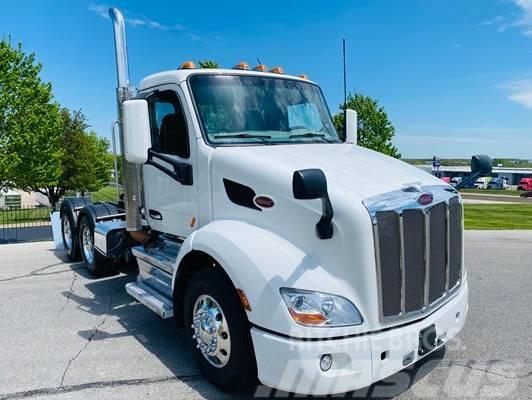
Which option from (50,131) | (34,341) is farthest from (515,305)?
(50,131)

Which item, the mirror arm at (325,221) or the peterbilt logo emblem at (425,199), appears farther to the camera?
the peterbilt logo emblem at (425,199)

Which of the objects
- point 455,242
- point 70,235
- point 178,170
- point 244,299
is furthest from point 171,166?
point 70,235

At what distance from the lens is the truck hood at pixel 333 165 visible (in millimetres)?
3090

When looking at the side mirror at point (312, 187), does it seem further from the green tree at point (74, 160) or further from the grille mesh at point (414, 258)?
the green tree at point (74, 160)

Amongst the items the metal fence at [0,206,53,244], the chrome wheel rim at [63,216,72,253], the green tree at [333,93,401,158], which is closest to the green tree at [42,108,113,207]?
the metal fence at [0,206,53,244]

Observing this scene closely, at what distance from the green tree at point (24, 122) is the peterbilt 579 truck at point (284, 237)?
21.4m

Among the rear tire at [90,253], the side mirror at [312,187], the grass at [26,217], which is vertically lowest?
the grass at [26,217]

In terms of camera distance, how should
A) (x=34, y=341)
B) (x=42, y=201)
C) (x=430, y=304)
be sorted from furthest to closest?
(x=42, y=201)
(x=34, y=341)
(x=430, y=304)

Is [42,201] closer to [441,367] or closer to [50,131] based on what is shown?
[50,131]

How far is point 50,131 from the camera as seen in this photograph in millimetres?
24359

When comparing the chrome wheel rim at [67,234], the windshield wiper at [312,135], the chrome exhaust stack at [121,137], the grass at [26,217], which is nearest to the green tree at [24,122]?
the grass at [26,217]

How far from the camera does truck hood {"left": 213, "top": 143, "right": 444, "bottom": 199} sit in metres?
3.09

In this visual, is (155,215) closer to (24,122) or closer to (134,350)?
(134,350)

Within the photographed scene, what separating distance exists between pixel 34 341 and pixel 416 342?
3.68 m
